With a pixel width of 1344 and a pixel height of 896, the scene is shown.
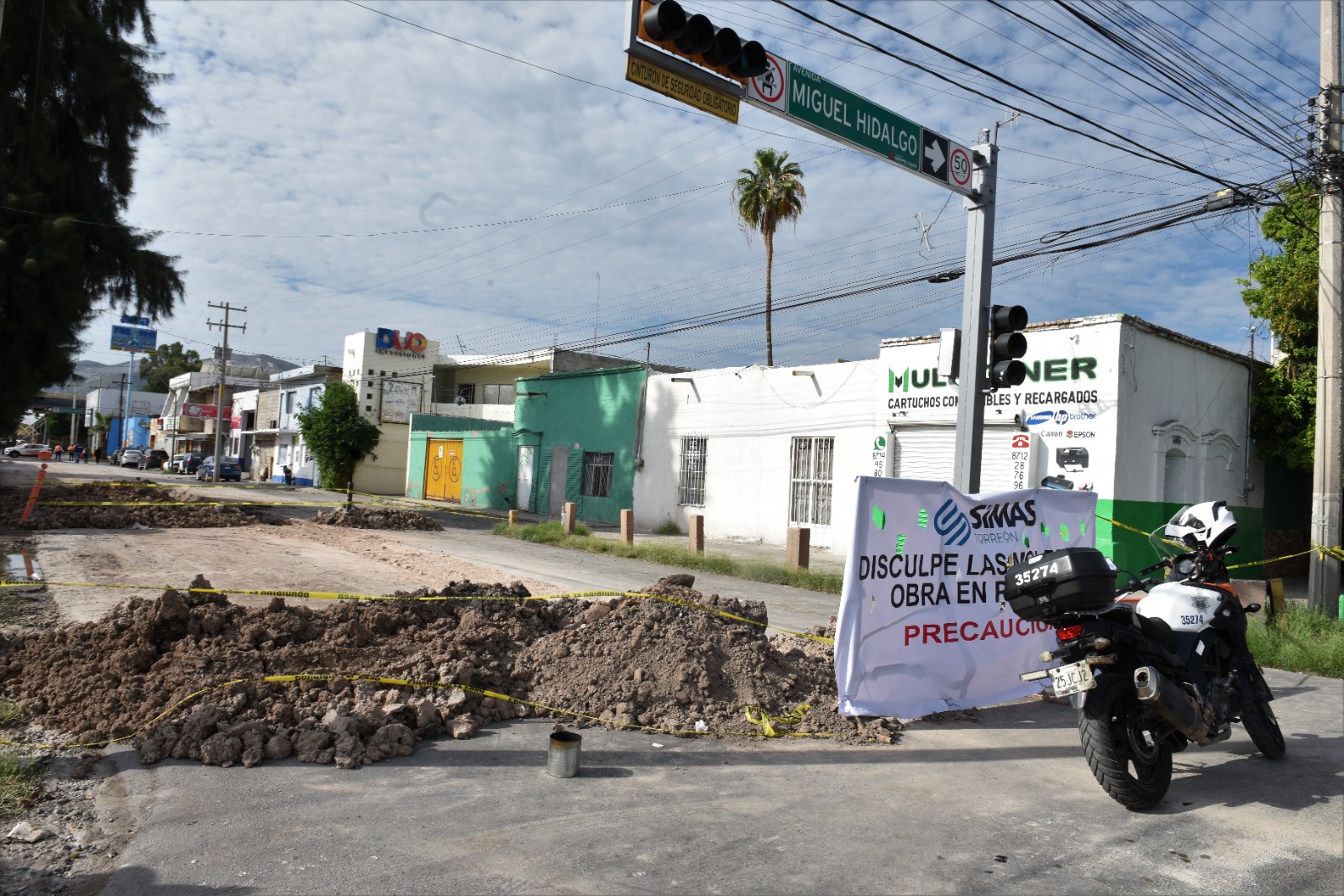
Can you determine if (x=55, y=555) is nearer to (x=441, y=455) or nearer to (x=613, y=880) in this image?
(x=613, y=880)

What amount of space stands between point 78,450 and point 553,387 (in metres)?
68.7

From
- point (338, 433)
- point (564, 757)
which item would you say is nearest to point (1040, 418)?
point (564, 757)

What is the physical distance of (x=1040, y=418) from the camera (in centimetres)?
1617

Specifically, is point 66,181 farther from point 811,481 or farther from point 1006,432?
point 1006,432

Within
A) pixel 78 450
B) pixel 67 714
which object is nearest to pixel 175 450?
pixel 78 450

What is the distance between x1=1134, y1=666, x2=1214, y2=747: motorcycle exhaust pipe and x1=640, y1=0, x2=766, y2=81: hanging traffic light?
544cm

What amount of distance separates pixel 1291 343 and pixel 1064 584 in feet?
54.6

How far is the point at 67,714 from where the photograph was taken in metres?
5.78

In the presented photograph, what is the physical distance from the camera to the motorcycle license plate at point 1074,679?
4.66m

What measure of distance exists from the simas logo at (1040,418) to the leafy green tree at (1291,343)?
5421 mm

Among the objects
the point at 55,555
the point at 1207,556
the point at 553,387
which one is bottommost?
the point at 55,555

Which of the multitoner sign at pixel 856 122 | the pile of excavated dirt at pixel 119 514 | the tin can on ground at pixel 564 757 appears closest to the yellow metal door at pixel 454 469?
the pile of excavated dirt at pixel 119 514

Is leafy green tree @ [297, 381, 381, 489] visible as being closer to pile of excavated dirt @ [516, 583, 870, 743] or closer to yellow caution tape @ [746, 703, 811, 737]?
pile of excavated dirt @ [516, 583, 870, 743]

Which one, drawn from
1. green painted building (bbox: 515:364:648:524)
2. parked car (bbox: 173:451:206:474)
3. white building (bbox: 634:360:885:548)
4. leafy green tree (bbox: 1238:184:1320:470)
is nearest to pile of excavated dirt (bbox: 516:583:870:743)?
white building (bbox: 634:360:885:548)
